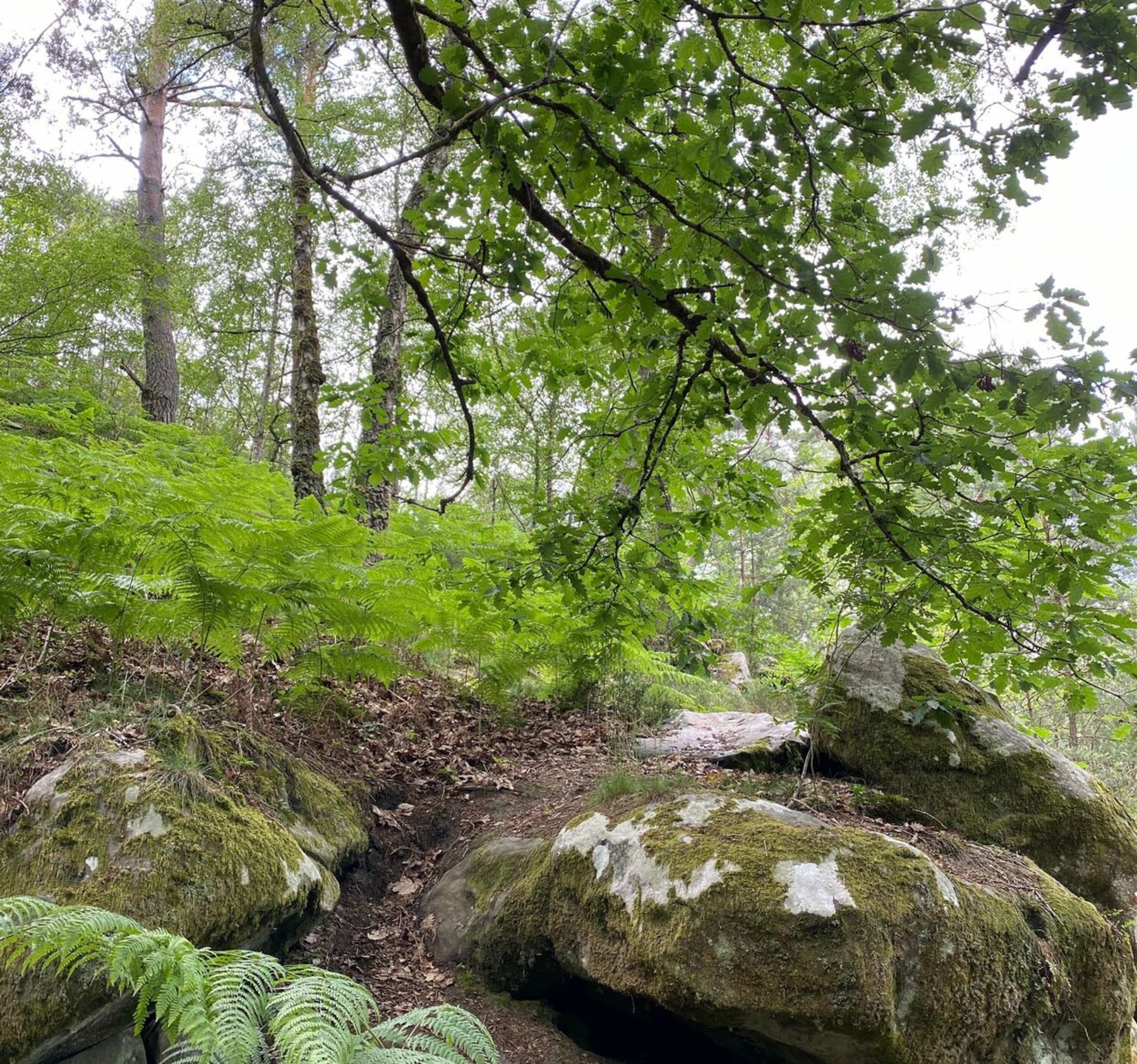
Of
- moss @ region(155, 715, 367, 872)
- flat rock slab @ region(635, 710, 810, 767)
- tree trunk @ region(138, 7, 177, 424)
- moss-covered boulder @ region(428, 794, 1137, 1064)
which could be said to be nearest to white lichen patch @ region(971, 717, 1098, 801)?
moss-covered boulder @ region(428, 794, 1137, 1064)

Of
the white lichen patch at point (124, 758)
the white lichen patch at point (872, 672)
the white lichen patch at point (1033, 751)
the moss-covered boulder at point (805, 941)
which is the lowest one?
the moss-covered boulder at point (805, 941)

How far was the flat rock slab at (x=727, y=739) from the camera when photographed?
4.82 meters

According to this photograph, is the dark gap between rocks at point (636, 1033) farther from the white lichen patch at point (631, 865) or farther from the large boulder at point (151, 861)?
the large boulder at point (151, 861)

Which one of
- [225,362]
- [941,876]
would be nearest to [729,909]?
[941,876]

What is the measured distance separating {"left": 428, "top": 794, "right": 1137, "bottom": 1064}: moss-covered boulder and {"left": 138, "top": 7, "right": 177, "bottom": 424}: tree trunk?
878 centimetres

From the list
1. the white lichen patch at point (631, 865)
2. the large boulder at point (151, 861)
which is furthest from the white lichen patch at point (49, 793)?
the white lichen patch at point (631, 865)

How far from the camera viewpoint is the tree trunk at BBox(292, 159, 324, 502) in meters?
6.09

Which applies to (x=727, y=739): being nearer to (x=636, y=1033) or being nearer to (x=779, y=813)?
(x=779, y=813)

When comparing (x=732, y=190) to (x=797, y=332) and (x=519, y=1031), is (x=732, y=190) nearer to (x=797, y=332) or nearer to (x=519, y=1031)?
(x=797, y=332)

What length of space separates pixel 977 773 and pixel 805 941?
235 cm

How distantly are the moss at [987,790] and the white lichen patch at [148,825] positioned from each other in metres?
3.47

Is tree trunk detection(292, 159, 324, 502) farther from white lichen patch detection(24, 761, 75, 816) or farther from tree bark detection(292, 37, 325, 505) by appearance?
white lichen patch detection(24, 761, 75, 816)

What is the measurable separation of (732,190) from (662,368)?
949 millimetres

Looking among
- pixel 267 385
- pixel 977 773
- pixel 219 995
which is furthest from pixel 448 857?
pixel 267 385
